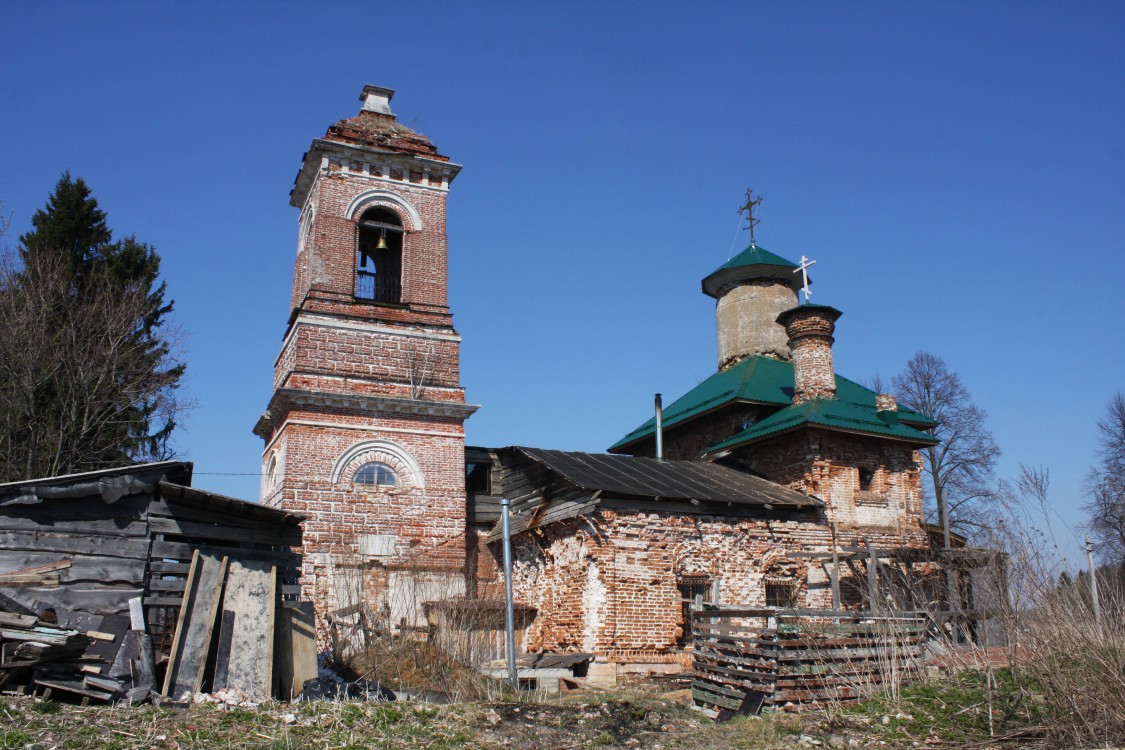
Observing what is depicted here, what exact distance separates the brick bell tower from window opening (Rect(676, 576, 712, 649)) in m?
4.33

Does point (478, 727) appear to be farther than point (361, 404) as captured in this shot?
No

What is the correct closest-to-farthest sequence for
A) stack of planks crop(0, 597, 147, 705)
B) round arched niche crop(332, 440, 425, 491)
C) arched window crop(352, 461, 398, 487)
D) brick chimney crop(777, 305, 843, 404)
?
stack of planks crop(0, 597, 147, 705) < round arched niche crop(332, 440, 425, 491) < arched window crop(352, 461, 398, 487) < brick chimney crop(777, 305, 843, 404)

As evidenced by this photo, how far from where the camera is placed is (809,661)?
1115 cm

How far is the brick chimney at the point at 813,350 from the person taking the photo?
18797mm

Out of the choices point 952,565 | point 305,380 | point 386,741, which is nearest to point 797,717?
point 386,741

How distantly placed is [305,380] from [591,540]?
6429 millimetres

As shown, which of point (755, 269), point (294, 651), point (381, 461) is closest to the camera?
point (294, 651)

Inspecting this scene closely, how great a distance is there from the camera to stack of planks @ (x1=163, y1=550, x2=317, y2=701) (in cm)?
962

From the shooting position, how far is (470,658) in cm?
1330

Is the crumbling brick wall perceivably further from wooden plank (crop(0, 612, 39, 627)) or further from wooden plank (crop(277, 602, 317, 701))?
wooden plank (crop(0, 612, 39, 627))

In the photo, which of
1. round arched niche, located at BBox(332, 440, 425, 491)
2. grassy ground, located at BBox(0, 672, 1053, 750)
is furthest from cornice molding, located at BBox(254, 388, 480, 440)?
grassy ground, located at BBox(0, 672, 1053, 750)

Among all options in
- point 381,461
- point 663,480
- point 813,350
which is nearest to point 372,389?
point 381,461

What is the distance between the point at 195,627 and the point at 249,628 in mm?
588

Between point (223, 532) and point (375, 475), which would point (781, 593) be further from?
point (223, 532)
